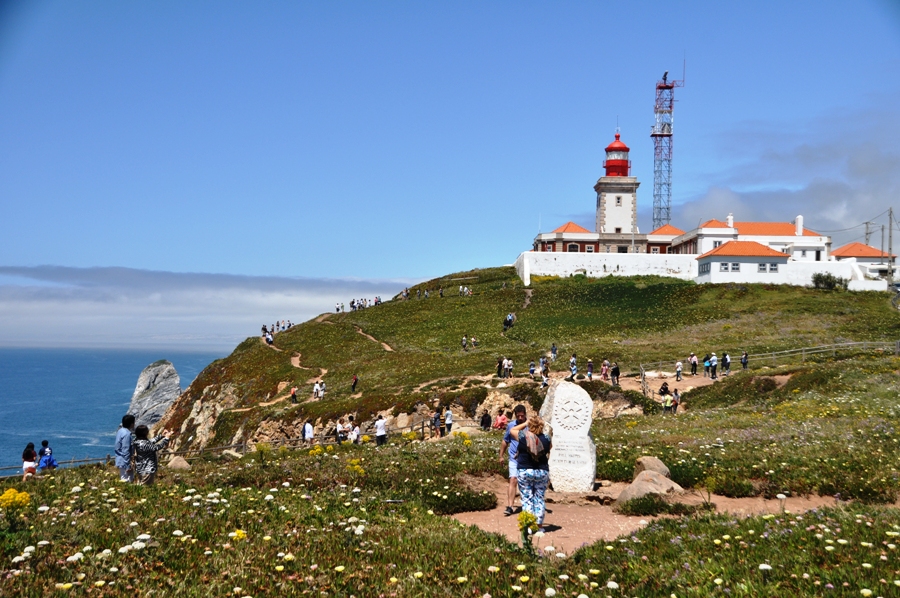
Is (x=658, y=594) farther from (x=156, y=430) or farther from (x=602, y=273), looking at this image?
(x=602, y=273)

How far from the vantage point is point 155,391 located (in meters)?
115

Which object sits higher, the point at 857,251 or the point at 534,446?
the point at 857,251

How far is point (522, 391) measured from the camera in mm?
42781

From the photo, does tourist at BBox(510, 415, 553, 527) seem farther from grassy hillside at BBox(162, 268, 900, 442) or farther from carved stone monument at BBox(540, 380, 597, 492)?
grassy hillside at BBox(162, 268, 900, 442)

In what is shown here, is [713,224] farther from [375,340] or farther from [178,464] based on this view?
[178,464]

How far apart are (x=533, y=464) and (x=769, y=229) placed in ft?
314

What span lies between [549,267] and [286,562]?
85.3m

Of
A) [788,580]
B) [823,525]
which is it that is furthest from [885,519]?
[788,580]

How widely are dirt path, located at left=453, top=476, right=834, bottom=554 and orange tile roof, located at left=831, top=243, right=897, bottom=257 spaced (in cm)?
10374

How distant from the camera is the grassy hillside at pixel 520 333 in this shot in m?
52.8

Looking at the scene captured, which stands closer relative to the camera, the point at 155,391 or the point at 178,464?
the point at 178,464

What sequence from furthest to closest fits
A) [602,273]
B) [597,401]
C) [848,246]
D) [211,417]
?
[848,246], [602,273], [211,417], [597,401]

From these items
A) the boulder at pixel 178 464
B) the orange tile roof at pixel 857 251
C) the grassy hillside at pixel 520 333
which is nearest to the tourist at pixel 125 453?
the boulder at pixel 178 464

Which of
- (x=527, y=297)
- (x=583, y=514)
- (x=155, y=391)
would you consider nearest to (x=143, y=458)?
(x=583, y=514)
